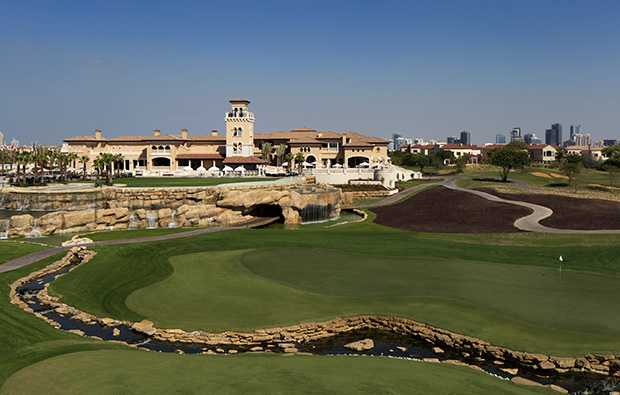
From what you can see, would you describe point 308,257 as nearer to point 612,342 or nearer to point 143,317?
point 143,317

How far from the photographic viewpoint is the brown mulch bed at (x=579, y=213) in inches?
1736

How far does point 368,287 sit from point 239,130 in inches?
3081

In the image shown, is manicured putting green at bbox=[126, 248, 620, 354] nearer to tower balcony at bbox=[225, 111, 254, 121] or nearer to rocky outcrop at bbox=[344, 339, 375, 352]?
rocky outcrop at bbox=[344, 339, 375, 352]

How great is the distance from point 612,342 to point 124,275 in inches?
997

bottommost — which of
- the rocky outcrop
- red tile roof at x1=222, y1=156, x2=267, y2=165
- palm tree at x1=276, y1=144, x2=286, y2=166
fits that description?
the rocky outcrop

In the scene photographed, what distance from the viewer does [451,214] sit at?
2188 inches

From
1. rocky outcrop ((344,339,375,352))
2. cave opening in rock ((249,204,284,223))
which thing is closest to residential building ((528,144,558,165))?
cave opening in rock ((249,204,284,223))

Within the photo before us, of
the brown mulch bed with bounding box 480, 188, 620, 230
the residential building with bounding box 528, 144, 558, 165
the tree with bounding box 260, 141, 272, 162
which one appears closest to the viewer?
the brown mulch bed with bounding box 480, 188, 620, 230

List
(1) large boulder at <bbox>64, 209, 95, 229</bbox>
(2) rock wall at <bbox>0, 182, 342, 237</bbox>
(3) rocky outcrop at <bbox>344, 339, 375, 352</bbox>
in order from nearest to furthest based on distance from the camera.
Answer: (3) rocky outcrop at <bbox>344, 339, 375, 352</bbox>
(2) rock wall at <bbox>0, 182, 342, 237</bbox>
(1) large boulder at <bbox>64, 209, 95, 229</bbox>

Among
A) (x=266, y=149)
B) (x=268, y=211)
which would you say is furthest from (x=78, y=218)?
(x=266, y=149)

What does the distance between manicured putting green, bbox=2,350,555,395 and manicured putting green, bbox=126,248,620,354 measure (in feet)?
14.6

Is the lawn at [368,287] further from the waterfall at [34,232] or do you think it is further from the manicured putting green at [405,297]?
the waterfall at [34,232]

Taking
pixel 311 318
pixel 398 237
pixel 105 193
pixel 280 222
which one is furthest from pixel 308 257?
pixel 105 193

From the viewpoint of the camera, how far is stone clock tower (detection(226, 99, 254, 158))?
98500mm
